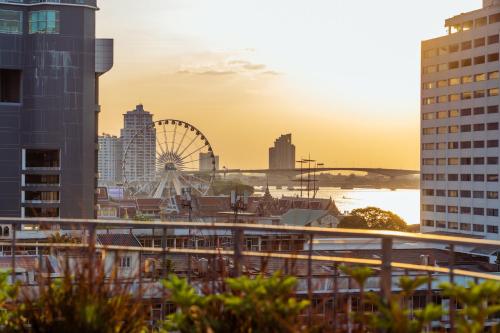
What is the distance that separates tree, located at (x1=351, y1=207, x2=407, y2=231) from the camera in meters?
65.2

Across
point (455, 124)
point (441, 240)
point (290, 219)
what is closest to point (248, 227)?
point (441, 240)

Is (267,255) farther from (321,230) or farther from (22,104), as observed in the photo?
(22,104)

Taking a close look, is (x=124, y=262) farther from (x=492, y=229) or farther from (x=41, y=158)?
(x=492, y=229)

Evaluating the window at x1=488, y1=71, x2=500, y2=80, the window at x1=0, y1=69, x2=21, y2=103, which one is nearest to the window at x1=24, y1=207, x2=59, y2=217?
the window at x1=0, y1=69, x2=21, y2=103

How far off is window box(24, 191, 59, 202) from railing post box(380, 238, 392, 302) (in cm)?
5246

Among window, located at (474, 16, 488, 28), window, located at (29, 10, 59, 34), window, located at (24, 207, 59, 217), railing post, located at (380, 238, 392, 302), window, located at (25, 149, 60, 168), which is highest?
window, located at (474, 16, 488, 28)

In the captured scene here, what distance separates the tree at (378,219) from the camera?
6518 centimetres

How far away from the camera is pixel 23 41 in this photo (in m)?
53.8

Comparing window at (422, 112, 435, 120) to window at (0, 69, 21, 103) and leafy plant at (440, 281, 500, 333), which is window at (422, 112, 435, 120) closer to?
window at (0, 69, 21, 103)

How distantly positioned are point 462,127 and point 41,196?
1553 inches

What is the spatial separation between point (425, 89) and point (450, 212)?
12.3m

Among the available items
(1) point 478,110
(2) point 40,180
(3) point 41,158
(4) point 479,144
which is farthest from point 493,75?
(2) point 40,180

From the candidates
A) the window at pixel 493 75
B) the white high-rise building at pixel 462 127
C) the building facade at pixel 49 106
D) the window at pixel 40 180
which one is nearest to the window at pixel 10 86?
the building facade at pixel 49 106

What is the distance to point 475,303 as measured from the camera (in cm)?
387
